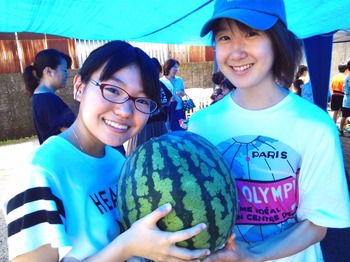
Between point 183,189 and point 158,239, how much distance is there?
0.20 m

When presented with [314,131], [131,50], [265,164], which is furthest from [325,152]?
[131,50]

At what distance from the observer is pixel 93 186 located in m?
1.27

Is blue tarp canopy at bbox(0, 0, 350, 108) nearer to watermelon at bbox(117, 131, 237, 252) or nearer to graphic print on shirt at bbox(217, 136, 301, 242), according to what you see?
watermelon at bbox(117, 131, 237, 252)

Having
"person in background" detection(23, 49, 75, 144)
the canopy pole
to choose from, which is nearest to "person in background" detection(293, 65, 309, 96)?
the canopy pole

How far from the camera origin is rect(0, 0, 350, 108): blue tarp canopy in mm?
2521

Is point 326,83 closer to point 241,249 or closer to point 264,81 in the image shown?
point 264,81

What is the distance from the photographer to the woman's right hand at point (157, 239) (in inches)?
39.1

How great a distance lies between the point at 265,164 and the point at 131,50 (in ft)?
2.68

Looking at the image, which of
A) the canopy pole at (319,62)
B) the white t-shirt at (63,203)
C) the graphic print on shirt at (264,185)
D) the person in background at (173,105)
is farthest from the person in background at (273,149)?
the person in background at (173,105)

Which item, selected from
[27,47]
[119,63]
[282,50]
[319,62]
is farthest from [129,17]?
[27,47]

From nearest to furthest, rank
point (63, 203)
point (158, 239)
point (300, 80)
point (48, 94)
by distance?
point (158, 239)
point (63, 203)
point (48, 94)
point (300, 80)

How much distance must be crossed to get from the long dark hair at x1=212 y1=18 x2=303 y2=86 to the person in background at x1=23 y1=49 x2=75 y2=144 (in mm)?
2361

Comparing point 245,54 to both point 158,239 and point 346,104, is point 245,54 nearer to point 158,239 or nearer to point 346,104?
point 158,239

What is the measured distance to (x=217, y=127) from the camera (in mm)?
1544
